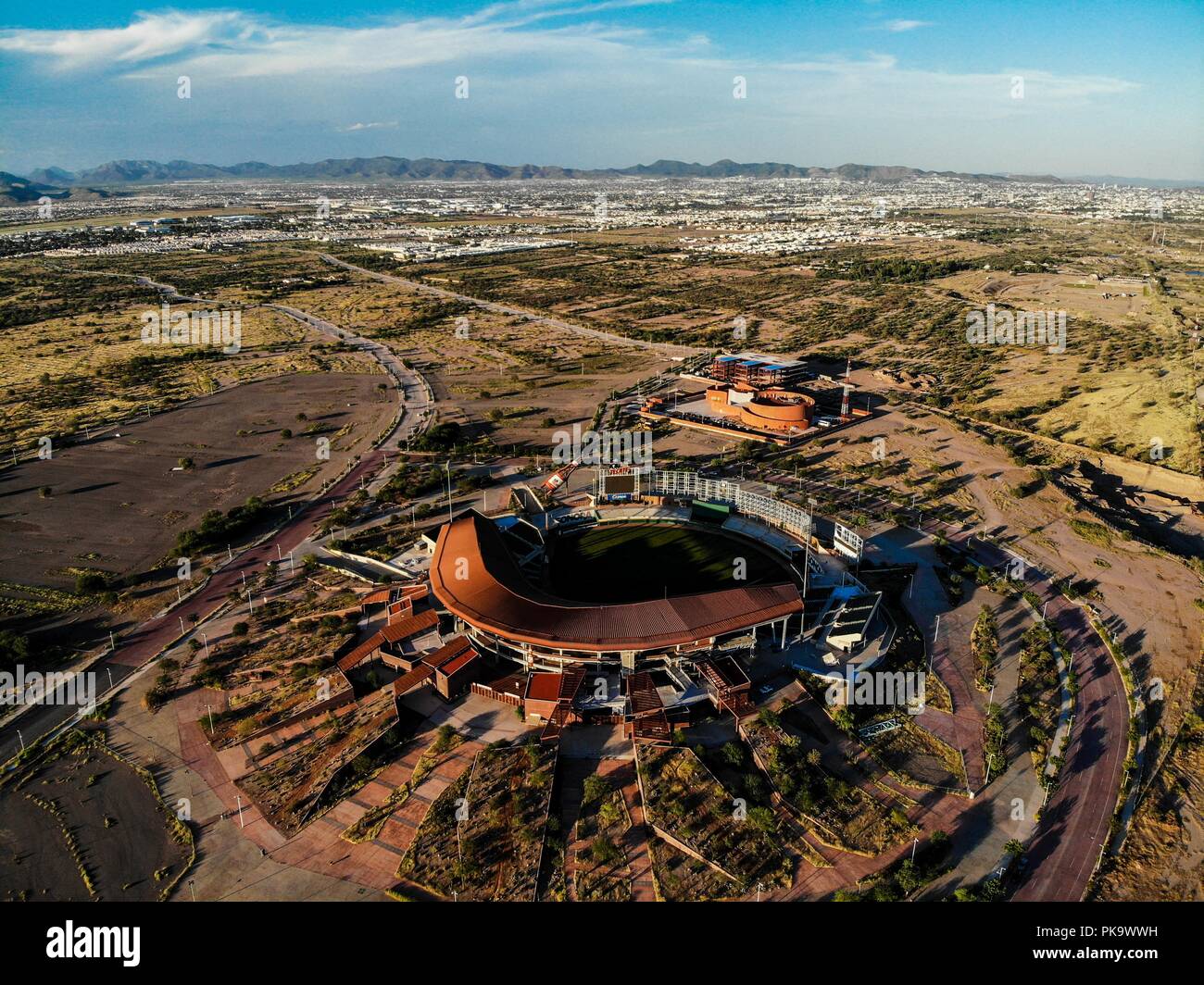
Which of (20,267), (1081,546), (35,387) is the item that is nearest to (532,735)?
(1081,546)

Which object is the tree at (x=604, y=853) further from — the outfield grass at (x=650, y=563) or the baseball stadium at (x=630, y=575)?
the outfield grass at (x=650, y=563)

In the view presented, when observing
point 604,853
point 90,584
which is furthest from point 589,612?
point 90,584

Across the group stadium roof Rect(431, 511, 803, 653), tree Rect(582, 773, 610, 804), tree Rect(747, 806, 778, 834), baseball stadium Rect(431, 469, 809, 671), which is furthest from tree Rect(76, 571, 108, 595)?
tree Rect(747, 806, 778, 834)

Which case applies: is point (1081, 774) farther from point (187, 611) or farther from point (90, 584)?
point (90, 584)

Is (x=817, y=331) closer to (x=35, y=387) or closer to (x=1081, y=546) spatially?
(x=1081, y=546)

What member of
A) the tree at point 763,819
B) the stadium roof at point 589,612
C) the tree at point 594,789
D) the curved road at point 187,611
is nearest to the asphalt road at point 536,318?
the curved road at point 187,611

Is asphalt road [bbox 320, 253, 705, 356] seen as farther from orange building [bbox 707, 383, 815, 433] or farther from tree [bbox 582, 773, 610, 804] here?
tree [bbox 582, 773, 610, 804]
